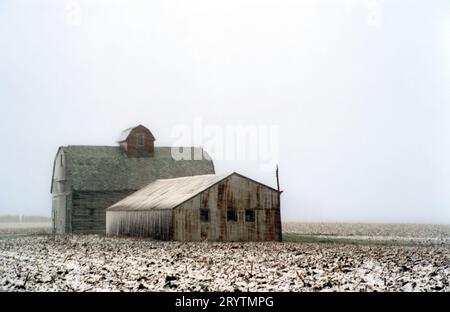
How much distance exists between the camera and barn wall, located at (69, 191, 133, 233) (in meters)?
48.7

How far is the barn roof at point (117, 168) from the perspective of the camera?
50.2 m

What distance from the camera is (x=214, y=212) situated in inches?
1422

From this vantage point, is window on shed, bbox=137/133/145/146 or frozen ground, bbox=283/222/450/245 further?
window on shed, bbox=137/133/145/146

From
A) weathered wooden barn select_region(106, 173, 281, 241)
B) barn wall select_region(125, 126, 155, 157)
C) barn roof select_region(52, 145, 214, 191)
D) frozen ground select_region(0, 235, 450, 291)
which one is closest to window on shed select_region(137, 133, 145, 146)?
barn wall select_region(125, 126, 155, 157)

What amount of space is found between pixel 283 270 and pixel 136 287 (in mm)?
5443

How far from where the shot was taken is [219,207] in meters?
36.4

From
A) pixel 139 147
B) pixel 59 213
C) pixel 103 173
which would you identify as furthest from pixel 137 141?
pixel 59 213

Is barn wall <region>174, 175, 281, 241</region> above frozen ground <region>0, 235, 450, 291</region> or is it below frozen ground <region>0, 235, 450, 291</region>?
above

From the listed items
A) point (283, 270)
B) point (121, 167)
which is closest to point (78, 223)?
point (121, 167)

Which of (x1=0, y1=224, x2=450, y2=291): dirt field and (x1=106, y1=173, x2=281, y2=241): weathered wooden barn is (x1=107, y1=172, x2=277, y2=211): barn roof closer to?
(x1=106, y1=173, x2=281, y2=241): weathered wooden barn

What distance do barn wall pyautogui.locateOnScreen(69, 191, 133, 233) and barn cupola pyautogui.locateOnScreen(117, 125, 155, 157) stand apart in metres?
6.64

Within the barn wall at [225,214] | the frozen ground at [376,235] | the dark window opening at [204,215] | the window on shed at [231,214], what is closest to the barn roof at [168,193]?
the barn wall at [225,214]

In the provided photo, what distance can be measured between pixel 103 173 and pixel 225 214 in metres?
19.5

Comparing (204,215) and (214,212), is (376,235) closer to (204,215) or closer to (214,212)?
(214,212)
